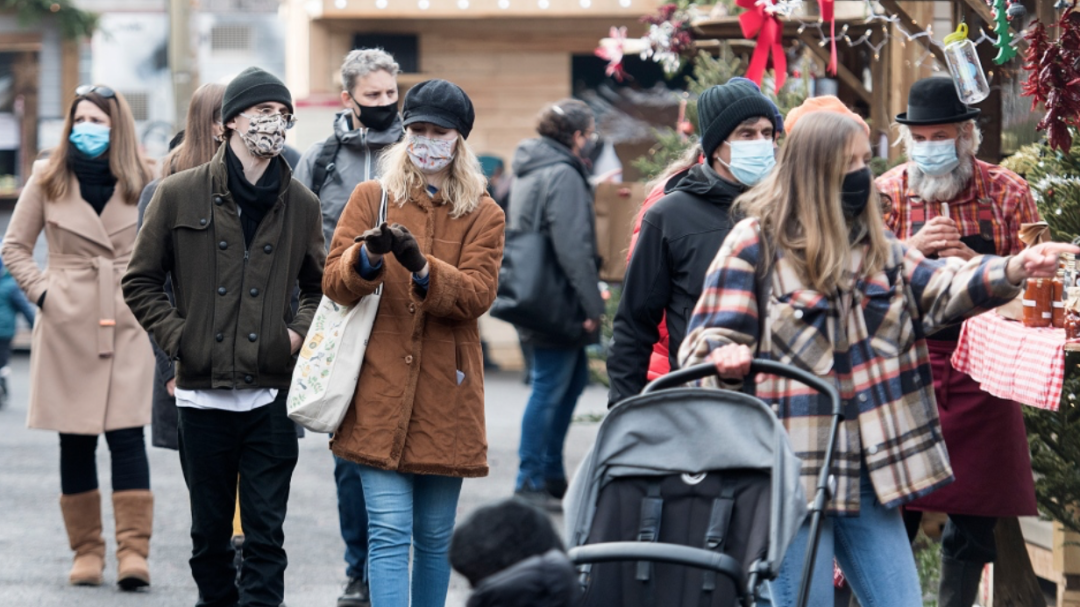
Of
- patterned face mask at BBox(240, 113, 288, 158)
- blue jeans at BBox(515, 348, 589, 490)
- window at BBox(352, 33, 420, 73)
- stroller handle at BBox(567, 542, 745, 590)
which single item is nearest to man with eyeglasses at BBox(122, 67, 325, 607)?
patterned face mask at BBox(240, 113, 288, 158)

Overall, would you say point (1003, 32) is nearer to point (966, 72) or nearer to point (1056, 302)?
point (966, 72)

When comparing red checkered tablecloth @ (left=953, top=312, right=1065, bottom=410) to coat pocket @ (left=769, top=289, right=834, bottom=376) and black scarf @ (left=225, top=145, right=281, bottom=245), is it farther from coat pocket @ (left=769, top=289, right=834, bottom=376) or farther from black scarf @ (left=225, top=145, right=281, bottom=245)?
black scarf @ (left=225, top=145, right=281, bottom=245)

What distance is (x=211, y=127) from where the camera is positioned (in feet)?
20.6

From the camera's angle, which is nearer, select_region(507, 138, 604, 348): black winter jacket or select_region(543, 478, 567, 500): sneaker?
select_region(507, 138, 604, 348): black winter jacket

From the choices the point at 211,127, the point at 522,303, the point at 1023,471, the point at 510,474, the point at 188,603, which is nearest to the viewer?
the point at 1023,471

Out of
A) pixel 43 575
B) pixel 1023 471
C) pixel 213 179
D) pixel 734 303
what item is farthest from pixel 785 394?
pixel 43 575

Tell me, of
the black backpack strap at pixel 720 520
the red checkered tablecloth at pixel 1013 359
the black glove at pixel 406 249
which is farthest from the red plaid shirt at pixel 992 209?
the black backpack strap at pixel 720 520

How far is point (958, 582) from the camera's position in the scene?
5.90 metres

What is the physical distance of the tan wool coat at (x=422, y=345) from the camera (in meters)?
5.14

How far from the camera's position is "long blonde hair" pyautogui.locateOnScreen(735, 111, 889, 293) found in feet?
14.1

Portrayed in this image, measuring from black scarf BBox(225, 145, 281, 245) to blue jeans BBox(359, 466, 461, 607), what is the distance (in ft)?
3.01

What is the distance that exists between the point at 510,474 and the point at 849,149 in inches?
250

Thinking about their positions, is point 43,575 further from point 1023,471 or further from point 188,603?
point 1023,471

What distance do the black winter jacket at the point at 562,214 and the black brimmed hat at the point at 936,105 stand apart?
3.18m
